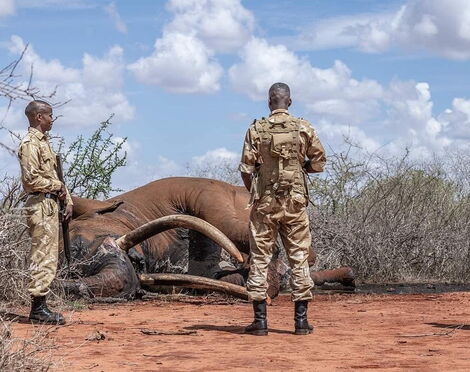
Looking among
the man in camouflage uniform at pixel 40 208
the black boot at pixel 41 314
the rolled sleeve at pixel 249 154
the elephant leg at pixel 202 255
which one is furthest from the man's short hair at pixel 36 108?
the elephant leg at pixel 202 255

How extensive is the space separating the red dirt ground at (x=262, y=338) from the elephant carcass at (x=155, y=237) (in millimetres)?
392

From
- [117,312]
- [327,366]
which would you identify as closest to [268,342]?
[327,366]

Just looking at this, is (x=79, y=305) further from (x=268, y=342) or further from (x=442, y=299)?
(x=442, y=299)

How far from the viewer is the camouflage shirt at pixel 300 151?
27.0 ft

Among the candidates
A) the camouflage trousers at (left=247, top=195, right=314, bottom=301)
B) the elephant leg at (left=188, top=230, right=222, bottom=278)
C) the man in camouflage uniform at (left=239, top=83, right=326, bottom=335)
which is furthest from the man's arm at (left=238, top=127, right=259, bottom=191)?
the elephant leg at (left=188, top=230, right=222, bottom=278)

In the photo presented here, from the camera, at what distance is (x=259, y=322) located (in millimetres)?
8117

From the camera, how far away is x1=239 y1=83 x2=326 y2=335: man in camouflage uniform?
26.8 feet

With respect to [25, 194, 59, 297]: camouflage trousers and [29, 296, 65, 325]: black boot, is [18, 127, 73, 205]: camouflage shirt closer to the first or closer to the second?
[25, 194, 59, 297]: camouflage trousers

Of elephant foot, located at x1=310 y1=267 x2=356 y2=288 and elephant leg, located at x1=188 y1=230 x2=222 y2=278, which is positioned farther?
elephant foot, located at x1=310 y1=267 x2=356 y2=288

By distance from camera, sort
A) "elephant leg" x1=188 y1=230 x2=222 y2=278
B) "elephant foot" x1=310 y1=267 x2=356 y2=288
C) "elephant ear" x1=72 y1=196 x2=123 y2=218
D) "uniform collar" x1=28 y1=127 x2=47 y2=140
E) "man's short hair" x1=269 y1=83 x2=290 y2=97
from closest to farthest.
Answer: "man's short hair" x1=269 y1=83 x2=290 y2=97, "uniform collar" x1=28 y1=127 x2=47 y2=140, "elephant leg" x1=188 y1=230 x2=222 y2=278, "elephant ear" x1=72 y1=196 x2=123 y2=218, "elephant foot" x1=310 y1=267 x2=356 y2=288

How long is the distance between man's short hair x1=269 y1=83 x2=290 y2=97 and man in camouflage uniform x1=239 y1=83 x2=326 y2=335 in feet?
0.17

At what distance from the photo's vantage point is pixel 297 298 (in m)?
8.18

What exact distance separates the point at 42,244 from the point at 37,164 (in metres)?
0.72

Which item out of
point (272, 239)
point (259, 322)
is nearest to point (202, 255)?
point (272, 239)
